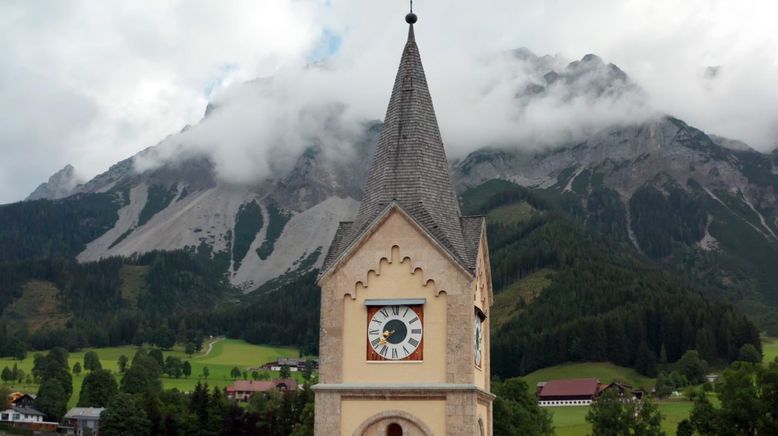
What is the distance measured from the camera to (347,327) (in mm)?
33094

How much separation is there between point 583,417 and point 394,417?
118119 millimetres

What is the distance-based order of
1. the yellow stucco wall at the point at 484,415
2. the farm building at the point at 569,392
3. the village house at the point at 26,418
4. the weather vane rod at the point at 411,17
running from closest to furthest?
the yellow stucco wall at the point at 484,415 → the weather vane rod at the point at 411,17 → the village house at the point at 26,418 → the farm building at the point at 569,392

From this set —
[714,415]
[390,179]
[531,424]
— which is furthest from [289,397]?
[390,179]

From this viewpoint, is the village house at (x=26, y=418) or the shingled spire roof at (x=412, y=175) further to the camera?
the village house at (x=26, y=418)

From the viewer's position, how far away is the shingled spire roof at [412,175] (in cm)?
3381

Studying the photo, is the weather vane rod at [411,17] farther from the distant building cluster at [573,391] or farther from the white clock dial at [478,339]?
the distant building cluster at [573,391]

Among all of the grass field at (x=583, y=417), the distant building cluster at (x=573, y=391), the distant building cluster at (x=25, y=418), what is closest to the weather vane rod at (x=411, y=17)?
the grass field at (x=583, y=417)

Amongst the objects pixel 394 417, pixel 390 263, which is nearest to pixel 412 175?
pixel 390 263

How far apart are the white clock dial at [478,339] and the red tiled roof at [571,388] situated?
15031 cm

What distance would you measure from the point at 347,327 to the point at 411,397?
3270 mm

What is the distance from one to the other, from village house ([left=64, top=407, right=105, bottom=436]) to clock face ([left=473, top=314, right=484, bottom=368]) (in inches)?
5618

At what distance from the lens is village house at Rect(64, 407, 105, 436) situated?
168m

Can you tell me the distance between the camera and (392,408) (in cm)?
3222

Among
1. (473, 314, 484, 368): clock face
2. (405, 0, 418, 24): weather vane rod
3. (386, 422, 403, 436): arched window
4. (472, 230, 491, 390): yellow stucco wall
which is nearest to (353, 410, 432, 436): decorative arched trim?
(386, 422, 403, 436): arched window
